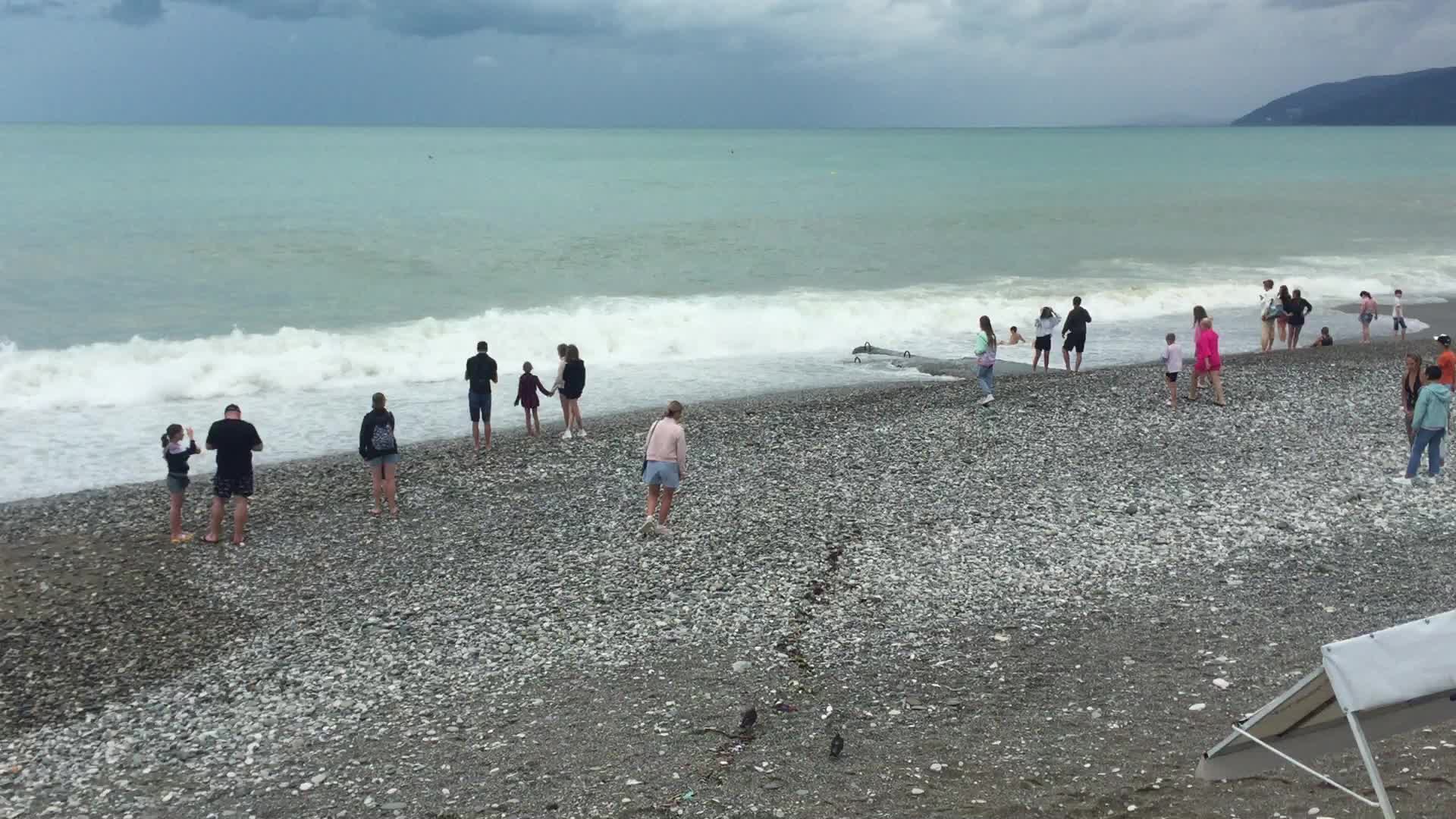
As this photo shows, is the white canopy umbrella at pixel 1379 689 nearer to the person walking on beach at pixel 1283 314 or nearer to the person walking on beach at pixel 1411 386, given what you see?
the person walking on beach at pixel 1411 386

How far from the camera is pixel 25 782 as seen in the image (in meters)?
9.20

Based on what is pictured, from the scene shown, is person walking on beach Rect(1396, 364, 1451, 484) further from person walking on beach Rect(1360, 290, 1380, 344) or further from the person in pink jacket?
person walking on beach Rect(1360, 290, 1380, 344)

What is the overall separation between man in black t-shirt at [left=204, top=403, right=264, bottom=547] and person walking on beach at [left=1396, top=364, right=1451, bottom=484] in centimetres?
1424

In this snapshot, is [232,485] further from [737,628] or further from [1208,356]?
[1208,356]

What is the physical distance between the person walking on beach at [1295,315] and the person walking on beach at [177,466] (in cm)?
2351

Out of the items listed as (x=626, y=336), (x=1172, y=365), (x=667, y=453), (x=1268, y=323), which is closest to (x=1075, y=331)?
(x=1172, y=365)

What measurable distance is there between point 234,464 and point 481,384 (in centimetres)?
497

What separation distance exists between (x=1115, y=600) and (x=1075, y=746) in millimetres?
3240

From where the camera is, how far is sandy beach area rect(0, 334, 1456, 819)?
8.87m

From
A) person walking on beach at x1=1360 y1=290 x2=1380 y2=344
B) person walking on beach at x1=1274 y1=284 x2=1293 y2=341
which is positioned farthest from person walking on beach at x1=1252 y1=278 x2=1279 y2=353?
person walking on beach at x1=1360 y1=290 x2=1380 y2=344

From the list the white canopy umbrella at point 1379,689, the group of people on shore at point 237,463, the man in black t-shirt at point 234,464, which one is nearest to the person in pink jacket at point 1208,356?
the group of people on shore at point 237,463

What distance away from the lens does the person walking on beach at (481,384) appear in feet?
61.3

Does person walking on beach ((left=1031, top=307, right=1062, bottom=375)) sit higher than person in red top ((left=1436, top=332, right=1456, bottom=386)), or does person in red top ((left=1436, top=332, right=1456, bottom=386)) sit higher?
person walking on beach ((left=1031, top=307, right=1062, bottom=375))

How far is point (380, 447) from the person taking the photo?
50.1ft
